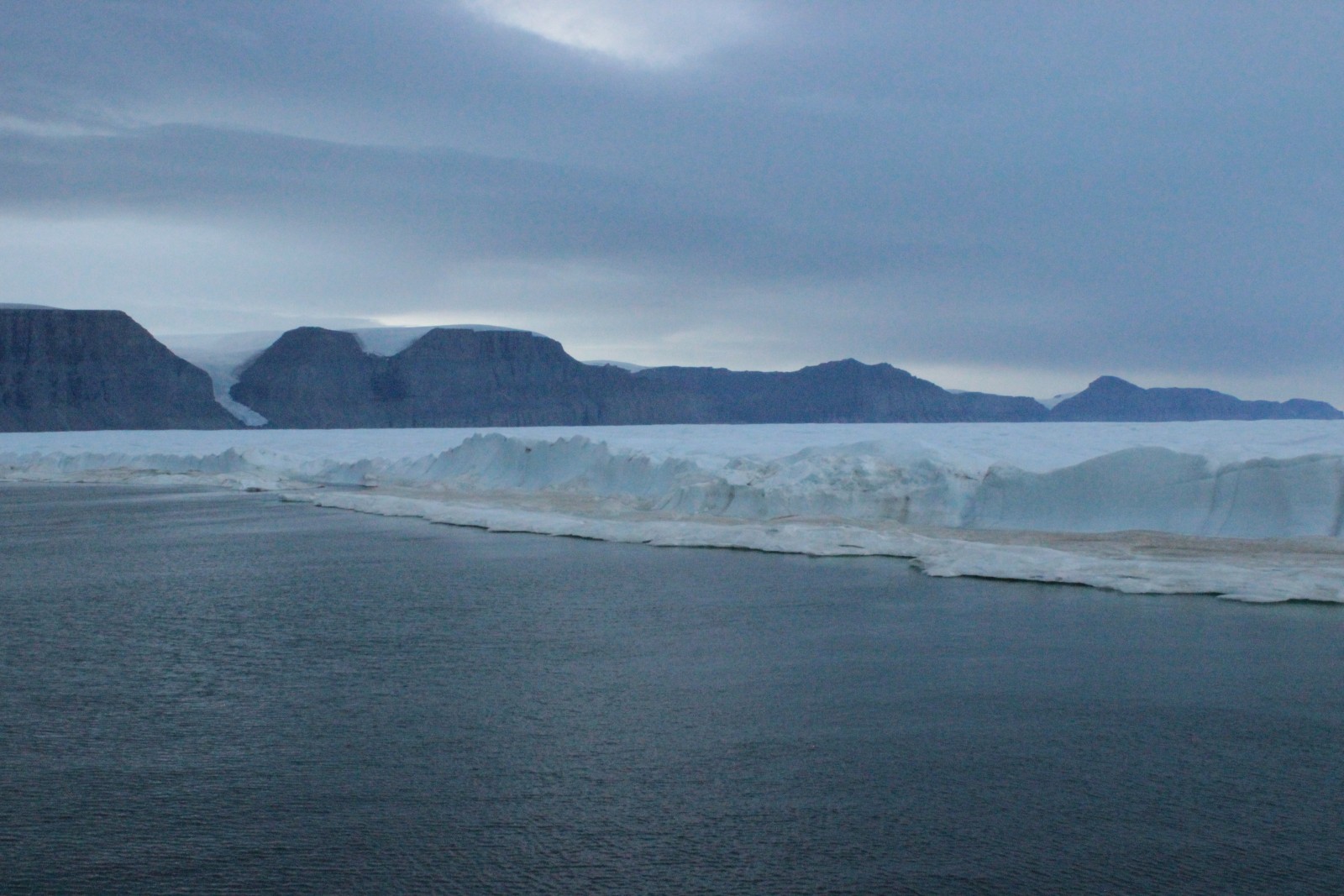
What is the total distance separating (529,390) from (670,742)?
10682cm

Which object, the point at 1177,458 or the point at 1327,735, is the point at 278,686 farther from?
the point at 1177,458

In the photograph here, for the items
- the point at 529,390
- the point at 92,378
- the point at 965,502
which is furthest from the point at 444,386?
the point at 965,502

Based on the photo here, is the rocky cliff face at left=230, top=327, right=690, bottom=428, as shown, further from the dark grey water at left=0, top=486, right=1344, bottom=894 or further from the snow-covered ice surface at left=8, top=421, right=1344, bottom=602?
the dark grey water at left=0, top=486, right=1344, bottom=894

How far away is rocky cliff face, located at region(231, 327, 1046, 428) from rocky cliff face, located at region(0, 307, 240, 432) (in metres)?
7.49

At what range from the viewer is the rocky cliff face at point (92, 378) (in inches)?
3482

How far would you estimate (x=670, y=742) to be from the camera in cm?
566

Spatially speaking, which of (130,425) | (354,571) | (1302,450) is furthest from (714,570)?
(130,425)

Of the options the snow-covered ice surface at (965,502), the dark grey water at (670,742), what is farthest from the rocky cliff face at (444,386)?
the dark grey water at (670,742)

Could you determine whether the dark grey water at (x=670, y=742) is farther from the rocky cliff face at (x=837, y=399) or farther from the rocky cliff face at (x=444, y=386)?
the rocky cliff face at (x=837, y=399)

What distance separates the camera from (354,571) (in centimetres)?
1252

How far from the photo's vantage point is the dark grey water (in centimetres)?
415

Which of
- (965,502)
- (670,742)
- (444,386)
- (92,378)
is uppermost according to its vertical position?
(444,386)

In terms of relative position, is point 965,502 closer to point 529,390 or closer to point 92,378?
point 92,378

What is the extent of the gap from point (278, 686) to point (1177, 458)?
38.5 feet
